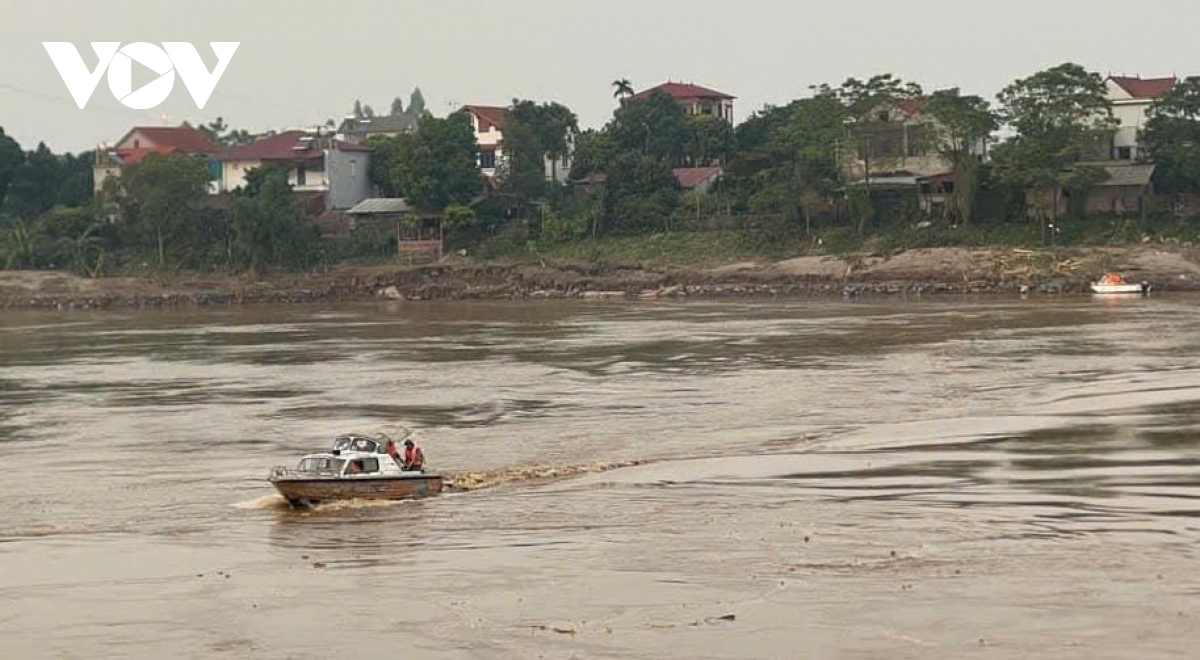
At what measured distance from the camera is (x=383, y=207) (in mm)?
108500

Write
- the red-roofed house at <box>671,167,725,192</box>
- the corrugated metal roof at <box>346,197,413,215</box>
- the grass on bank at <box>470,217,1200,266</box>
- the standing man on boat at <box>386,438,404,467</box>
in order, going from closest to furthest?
the standing man on boat at <box>386,438,404,467</box> < the grass on bank at <box>470,217,1200,266</box> < the red-roofed house at <box>671,167,725,192</box> < the corrugated metal roof at <box>346,197,413,215</box>

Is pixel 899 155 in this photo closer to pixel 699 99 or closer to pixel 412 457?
pixel 699 99

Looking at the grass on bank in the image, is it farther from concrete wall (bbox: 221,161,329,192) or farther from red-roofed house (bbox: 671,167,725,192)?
concrete wall (bbox: 221,161,329,192)

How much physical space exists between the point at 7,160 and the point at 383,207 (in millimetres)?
25658

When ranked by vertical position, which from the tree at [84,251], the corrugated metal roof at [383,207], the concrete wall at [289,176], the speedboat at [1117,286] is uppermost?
the concrete wall at [289,176]

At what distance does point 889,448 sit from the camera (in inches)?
1438

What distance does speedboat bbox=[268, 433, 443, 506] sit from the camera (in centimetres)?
3134

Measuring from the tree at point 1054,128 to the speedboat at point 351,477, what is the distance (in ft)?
207

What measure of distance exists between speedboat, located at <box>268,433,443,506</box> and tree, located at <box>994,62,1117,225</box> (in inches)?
2478

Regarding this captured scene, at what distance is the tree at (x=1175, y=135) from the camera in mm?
90500

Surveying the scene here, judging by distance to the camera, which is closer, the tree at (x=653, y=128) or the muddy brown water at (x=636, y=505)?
the muddy brown water at (x=636, y=505)

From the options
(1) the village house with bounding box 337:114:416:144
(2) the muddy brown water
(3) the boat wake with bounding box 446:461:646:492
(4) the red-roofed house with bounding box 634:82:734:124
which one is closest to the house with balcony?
(4) the red-roofed house with bounding box 634:82:734:124

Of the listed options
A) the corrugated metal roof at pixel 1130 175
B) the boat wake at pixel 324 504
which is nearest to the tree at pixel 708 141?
the corrugated metal roof at pixel 1130 175

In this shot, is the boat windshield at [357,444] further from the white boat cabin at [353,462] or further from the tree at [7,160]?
the tree at [7,160]
